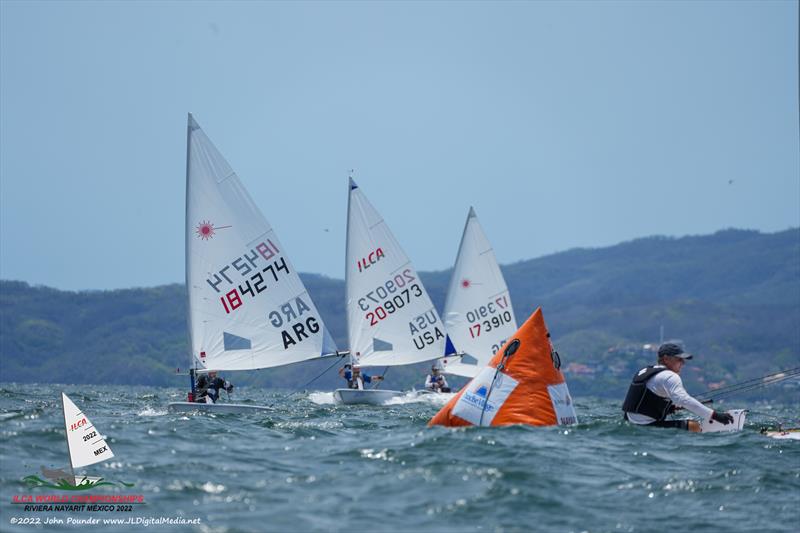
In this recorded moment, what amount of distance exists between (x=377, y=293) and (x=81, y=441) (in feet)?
80.2

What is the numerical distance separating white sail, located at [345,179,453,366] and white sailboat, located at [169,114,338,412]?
9133 mm

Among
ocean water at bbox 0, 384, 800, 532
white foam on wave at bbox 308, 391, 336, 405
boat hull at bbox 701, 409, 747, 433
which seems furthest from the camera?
white foam on wave at bbox 308, 391, 336, 405

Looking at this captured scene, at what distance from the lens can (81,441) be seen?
12.8m

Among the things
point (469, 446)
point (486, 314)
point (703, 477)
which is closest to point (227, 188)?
point (469, 446)

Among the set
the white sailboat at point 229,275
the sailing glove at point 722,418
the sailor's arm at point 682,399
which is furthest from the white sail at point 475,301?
the sailor's arm at point 682,399

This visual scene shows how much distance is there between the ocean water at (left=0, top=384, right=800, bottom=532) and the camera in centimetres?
1058

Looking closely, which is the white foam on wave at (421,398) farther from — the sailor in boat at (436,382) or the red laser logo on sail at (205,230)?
the red laser logo on sail at (205,230)

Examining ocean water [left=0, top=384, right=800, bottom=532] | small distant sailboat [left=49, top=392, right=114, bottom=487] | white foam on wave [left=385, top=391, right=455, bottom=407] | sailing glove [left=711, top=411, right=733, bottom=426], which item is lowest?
ocean water [left=0, top=384, right=800, bottom=532]

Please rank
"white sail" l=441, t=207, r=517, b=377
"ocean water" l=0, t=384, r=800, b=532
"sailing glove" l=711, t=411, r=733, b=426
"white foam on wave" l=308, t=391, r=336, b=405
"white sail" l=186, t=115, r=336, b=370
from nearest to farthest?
"ocean water" l=0, t=384, r=800, b=532, "sailing glove" l=711, t=411, r=733, b=426, "white sail" l=186, t=115, r=336, b=370, "white foam on wave" l=308, t=391, r=336, b=405, "white sail" l=441, t=207, r=517, b=377

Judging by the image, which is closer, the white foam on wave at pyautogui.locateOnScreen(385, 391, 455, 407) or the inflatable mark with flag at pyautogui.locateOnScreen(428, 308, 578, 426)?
the inflatable mark with flag at pyautogui.locateOnScreen(428, 308, 578, 426)

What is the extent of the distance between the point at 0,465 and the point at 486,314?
3266 centimetres

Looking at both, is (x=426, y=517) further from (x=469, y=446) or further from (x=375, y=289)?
(x=375, y=289)

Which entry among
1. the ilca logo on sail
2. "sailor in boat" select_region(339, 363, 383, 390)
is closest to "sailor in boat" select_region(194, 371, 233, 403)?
"sailor in boat" select_region(339, 363, 383, 390)

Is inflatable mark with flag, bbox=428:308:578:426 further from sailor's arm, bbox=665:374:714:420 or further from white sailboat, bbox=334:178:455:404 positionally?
white sailboat, bbox=334:178:455:404
